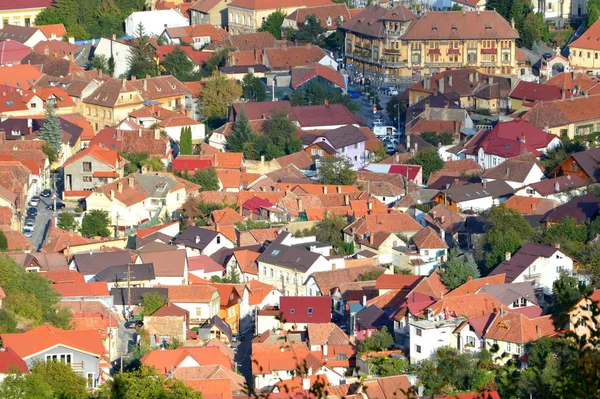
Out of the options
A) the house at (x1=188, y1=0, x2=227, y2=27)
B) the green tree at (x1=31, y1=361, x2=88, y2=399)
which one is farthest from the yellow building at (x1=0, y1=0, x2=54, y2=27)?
the green tree at (x1=31, y1=361, x2=88, y2=399)

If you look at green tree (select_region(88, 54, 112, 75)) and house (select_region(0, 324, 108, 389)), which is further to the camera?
green tree (select_region(88, 54, 112, 75))

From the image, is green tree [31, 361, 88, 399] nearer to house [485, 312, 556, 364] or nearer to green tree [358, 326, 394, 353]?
green tree [358, 326, 394, 353]

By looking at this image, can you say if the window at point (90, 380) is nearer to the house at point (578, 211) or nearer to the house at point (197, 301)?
the house at point (197, 301)

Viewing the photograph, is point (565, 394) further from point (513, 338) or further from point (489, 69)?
point (489, 69)

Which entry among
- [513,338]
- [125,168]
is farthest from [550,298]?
[125,168]

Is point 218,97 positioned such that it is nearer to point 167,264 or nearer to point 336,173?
point 336,173
